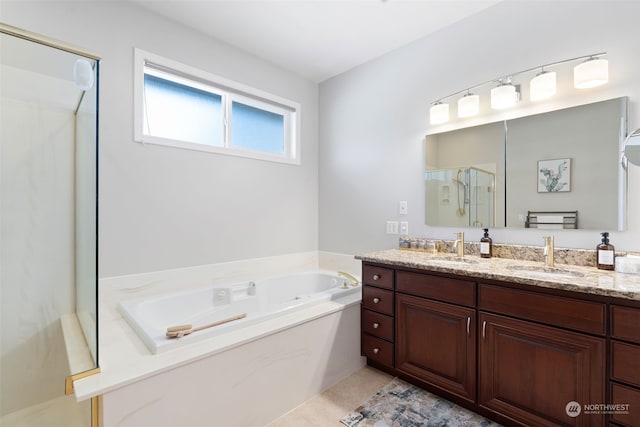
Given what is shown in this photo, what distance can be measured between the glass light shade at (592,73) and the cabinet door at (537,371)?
1.37 m

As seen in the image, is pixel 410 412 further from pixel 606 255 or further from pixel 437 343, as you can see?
pixel 606 255

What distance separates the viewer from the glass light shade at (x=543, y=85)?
181 cm

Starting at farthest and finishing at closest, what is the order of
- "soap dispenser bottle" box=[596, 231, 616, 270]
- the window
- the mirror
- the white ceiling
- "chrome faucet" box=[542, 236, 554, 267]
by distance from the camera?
1. the window
2. the white ceiling
3. "chrome faucet" box=[542, 236, 554, 267]
4. "soap dispenser bottle" box=[596, 231, 616, 270]
5. the mirror

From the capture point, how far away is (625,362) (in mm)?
1193

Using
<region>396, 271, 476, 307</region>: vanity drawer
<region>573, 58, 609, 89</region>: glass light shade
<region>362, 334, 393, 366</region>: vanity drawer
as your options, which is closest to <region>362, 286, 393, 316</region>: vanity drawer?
<region>396, 271, 476, 307</region>: vanity drawer

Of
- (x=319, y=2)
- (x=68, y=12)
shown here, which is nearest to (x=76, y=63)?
(x=68, y=12)

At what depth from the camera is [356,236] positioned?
2.98 metres

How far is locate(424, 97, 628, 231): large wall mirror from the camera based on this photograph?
1.67 m

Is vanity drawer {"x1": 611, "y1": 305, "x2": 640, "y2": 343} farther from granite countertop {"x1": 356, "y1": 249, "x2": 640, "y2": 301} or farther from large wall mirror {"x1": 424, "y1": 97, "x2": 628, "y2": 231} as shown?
large wall mirror {"x1": 424, "y1": 97, "x2": 628, "y2": 231}

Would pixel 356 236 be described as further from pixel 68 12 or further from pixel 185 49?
A: pixel 68 12

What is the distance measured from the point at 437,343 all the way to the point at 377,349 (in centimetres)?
47

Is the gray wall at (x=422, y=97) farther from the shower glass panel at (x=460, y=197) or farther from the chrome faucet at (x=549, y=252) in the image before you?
the chrome faucet at (x=549, y=252)

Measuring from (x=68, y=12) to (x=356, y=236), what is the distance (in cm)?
271

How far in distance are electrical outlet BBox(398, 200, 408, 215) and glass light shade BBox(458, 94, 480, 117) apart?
0.82 metres
